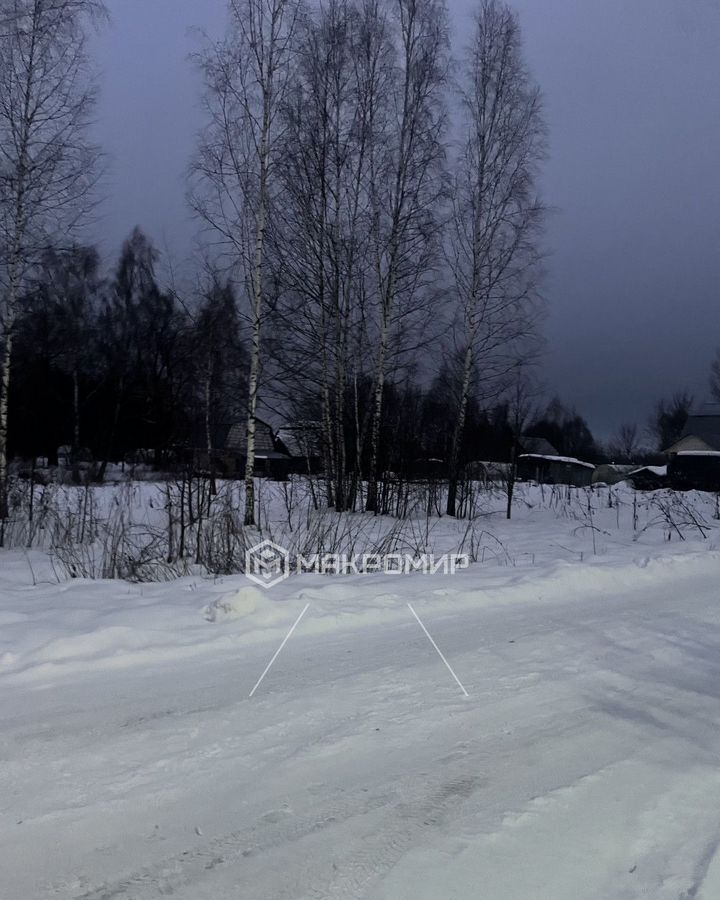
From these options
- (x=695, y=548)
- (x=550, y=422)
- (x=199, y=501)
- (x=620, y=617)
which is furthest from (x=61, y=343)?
(x=550, y=422)

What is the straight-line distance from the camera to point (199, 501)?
Answer: 31.6 ft

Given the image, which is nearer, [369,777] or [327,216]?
[369,777]

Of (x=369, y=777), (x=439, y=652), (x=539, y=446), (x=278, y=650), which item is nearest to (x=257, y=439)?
(x=539, y=446)

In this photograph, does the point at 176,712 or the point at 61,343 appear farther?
the point at 61,343

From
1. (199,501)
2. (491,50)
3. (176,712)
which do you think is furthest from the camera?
(491,50)

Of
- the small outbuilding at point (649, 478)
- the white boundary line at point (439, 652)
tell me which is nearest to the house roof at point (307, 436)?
the white boundary line at point (439, 652)

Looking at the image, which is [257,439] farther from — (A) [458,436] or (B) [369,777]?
(B) [369,777]

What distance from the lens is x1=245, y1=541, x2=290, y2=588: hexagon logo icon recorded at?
7.35 m

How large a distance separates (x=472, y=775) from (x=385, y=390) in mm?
16366

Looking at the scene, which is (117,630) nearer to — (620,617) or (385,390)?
(620,617)

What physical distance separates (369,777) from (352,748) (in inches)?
10.9

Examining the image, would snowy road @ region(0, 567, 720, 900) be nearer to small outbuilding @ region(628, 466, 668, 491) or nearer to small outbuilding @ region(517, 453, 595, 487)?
small outbuilding @ region(628, 466, 668, 491)

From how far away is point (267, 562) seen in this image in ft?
26.2

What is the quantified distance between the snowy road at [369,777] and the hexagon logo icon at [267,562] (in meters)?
2.53
